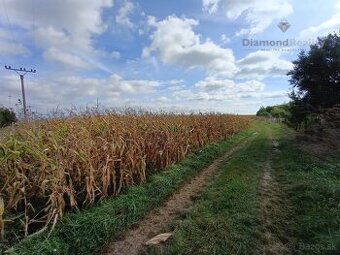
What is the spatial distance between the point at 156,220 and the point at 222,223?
1.08 meters

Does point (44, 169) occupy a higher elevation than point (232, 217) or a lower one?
higher

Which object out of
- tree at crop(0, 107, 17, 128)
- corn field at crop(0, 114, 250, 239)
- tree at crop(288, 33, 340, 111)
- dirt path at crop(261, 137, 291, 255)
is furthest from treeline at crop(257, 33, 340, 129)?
tree at crop(0, 107, 17, 128)

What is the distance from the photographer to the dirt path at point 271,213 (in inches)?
159

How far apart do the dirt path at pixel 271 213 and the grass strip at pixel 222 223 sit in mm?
113

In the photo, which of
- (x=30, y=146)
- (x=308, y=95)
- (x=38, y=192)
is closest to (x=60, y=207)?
(x=38, y=192)

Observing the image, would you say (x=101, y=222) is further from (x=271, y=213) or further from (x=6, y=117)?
(x=6, y=117)

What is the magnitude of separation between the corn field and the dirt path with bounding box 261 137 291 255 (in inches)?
94.8

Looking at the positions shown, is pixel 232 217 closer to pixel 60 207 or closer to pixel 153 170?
pixel 60 207

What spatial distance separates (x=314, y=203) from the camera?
18.1ft

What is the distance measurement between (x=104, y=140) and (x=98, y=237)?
1814 millimetres

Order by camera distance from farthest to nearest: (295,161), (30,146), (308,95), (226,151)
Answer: (308,95) → (226,151) → (295,161) → (30,146)

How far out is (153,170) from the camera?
770 centimetres

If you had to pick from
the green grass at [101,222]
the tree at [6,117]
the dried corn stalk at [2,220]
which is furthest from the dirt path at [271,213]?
the tree at [6,117]

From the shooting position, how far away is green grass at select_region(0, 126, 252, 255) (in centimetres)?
372
